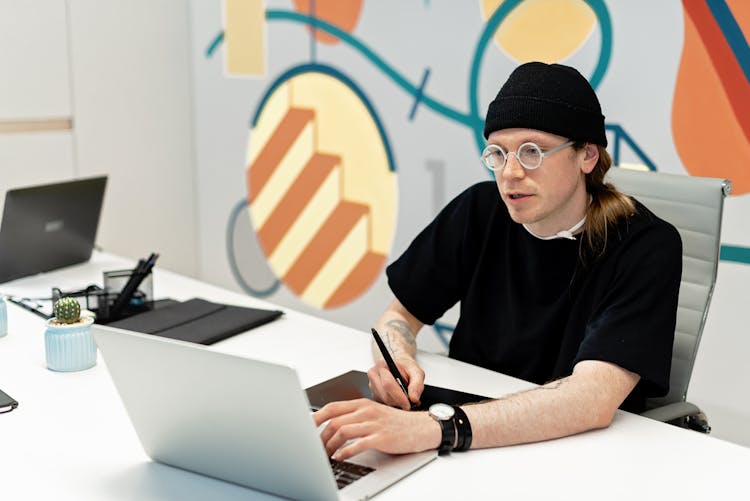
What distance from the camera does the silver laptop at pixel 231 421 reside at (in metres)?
1.23

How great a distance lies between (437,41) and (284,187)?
1.13m

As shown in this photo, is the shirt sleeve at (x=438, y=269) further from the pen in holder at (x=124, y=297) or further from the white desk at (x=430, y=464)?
the pen in holder at (x=124, y=297)

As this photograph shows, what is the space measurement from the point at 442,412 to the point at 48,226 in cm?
169

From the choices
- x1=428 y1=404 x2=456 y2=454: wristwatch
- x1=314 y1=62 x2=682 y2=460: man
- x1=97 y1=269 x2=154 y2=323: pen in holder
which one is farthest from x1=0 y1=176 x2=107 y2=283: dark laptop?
x1=428 y1=404 x2=456 y2=454: wristwatch

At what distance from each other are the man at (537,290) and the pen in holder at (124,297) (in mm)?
688

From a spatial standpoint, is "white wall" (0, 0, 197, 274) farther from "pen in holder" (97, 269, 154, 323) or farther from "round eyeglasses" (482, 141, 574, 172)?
"round eyeglasses" (482, 141, 574, 172)

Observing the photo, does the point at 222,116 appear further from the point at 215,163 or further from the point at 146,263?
the point at 146,263

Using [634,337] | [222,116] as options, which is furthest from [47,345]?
[222,116]

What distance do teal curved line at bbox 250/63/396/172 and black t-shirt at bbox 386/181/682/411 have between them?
4.77 feet

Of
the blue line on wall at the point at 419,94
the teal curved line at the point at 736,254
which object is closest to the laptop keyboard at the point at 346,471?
the teal curved line at the point at 736,254

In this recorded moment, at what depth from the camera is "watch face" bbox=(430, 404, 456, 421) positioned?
59.7 inches

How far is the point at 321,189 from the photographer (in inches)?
153

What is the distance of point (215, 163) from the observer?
4367 mm

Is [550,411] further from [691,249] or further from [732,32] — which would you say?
[732,32]
